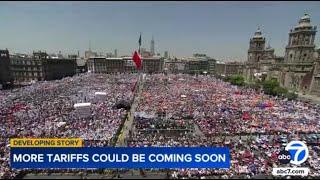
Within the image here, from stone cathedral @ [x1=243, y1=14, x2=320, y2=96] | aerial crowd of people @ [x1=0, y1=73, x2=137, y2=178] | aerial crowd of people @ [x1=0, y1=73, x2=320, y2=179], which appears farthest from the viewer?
stone cathedral @ [x1=243, y1=14, x2=320, y2=96]

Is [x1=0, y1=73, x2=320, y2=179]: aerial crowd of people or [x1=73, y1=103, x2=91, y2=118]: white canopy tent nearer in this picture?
[x1=0, y1=73, x2=320, y2=179]: aerial crowd of people

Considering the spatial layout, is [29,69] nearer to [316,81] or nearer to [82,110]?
[82,110]

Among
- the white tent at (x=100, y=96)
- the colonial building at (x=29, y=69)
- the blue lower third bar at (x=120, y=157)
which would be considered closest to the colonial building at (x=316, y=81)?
the white tent at (x=100, y=96)

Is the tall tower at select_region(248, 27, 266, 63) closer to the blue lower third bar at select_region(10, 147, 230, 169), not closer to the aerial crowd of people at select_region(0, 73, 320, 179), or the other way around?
the aerial crowd of people at select_region(0, 73, 320, 179)

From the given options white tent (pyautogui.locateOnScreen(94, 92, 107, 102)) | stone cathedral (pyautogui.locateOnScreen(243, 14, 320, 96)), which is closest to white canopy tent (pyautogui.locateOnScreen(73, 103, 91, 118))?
white tent (pyautogui.locateOnScreen(94, 92, 107, 102))

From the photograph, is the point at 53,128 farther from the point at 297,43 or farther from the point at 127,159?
the point at 297,43

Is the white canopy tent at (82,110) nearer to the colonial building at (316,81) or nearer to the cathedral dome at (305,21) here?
the colonial building at (316,81)

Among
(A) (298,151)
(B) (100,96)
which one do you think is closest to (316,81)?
(B) (100,96)
